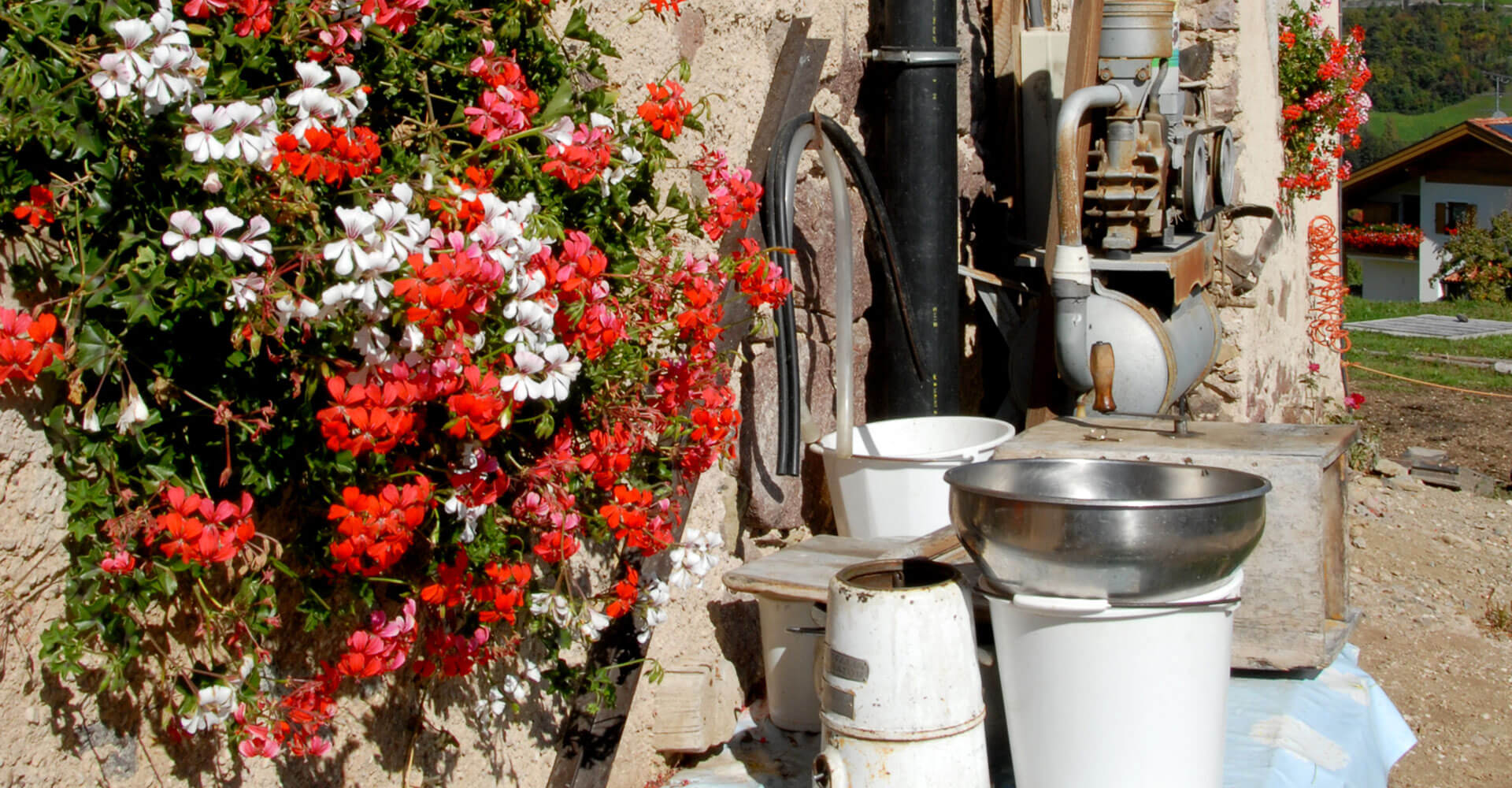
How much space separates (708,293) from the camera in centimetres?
194

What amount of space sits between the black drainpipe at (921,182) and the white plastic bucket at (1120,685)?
1.26m

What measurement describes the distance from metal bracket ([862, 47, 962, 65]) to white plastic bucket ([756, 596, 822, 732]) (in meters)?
1.47

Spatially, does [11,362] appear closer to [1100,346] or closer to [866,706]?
[866,706]

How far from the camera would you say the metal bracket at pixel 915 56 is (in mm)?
3428

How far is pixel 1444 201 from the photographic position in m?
22.8

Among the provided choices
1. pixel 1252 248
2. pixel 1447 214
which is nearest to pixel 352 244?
pixel 1252 248

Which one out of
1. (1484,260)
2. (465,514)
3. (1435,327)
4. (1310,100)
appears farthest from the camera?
(1484,260)

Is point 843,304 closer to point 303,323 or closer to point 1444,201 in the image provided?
point 303,323

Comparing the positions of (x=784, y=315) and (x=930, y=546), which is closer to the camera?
(x=930, y=546)

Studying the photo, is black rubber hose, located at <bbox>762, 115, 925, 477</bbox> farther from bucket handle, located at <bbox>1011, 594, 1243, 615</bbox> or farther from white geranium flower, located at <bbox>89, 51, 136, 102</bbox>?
white geranium flower, located at <bbox>89, 51, 136, 102</bbox>

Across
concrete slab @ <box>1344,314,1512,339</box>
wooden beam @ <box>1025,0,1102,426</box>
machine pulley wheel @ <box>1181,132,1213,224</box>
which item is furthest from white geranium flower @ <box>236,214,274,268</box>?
concrete slab @ <box>1344,314,1512,339</box>

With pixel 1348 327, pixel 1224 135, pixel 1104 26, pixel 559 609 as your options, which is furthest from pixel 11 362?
pixel 1348 327

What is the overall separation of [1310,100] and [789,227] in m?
4.90

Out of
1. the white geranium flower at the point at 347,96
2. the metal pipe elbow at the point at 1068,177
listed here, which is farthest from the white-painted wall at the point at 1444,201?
the white geranium flower at the point at 347,96
